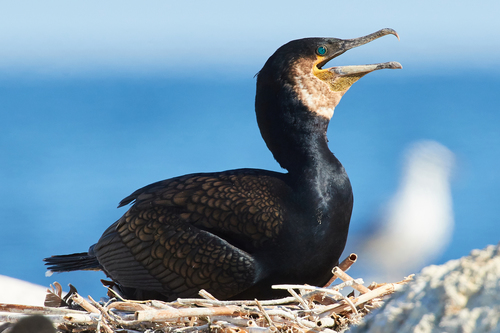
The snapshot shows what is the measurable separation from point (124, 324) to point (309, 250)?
29.5 inches

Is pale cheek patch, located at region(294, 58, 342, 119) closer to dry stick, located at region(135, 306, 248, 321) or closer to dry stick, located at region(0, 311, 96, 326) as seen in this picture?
dry stick, located at region(135, 306, 248, 321)

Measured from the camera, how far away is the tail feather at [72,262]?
2691mm

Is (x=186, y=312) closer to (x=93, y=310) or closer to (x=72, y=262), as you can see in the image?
(x=93, y=310)

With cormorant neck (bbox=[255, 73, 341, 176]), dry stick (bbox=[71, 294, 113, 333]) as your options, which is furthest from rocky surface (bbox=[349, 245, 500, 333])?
cormorant neck (bbox=[255, 73, 341, 176])

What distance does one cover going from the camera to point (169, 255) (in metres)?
2.22

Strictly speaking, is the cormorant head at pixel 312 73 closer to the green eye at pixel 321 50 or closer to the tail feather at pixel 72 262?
the green eye at pixel 321 50

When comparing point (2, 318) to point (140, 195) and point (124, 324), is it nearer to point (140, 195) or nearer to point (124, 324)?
point (124, 324)

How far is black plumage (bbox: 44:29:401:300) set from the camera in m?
2.13

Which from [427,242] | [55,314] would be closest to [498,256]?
[55,314]

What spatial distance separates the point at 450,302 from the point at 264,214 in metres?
1.30

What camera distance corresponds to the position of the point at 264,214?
2.14 metres

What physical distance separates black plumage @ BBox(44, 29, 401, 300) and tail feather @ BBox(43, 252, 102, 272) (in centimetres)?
14

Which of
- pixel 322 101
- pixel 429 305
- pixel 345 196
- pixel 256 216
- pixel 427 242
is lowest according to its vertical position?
pixel 429 305

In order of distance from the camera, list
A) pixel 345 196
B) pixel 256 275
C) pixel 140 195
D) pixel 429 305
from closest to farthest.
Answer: pixel 429 305 < pixel 256 275 < pixel 345 196 < pixel 140 195
